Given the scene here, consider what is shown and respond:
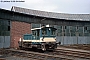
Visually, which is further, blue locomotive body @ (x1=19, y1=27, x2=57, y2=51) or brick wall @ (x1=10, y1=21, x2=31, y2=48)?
brick wall @ (x1=10, y1=21, x2=31, y2=48)

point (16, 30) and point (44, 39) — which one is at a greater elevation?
point (16, 30)

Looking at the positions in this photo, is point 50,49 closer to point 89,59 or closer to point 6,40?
point 89,59

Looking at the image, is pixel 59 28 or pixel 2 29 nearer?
pixel 2 29

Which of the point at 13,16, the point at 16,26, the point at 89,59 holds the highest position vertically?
the point at 13,16

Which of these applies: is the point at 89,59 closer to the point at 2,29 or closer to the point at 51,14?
the point at 2,29

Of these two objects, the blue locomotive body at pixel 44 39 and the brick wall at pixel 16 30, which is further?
the brick wall at pixel 16 30

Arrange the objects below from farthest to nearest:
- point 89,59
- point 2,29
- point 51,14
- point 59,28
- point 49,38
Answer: point 51,14 → point 59,28 → point 2,29 → point 49,38 → point 89,59

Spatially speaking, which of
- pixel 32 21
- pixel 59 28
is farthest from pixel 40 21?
pixel 59 28

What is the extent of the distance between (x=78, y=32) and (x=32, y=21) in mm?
12066

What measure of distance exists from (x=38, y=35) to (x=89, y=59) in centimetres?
770

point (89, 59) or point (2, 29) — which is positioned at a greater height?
point (2, 29)

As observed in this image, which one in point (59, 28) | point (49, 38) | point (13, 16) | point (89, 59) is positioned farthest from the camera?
point (59, 28)

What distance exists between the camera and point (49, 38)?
19469 mm

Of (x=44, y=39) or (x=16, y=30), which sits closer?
(x=44, y=39)
